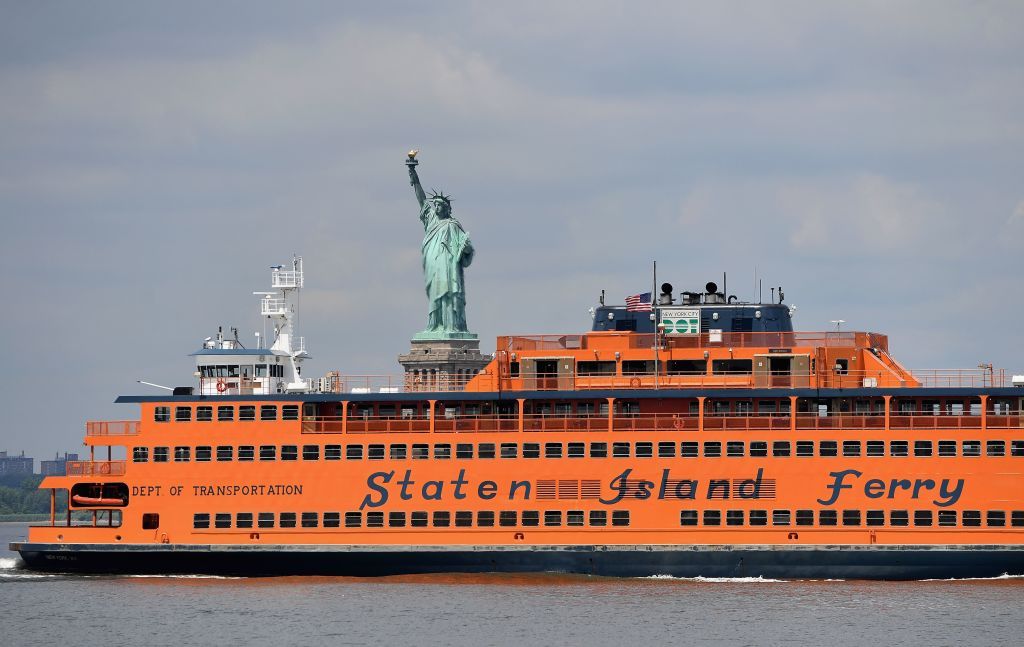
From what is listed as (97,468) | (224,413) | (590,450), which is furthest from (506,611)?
(97,468)

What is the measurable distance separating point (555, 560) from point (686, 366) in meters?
7.73

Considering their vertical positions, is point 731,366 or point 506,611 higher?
point 731,366

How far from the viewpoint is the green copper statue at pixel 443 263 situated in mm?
132500

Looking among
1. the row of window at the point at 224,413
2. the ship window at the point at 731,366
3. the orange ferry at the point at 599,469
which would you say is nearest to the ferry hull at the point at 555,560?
the orange ferry at the point at 599,469

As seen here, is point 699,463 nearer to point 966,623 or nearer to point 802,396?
point 802,396

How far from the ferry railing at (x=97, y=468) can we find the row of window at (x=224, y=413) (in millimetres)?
2045

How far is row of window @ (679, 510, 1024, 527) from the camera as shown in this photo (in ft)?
166

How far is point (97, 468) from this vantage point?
55.3 metres

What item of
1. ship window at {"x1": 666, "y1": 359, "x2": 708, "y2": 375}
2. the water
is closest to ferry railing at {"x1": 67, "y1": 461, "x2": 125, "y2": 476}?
the water

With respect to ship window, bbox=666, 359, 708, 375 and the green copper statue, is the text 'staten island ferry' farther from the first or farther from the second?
the green copper statue

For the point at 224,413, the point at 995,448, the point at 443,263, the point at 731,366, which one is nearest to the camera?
the point at 995,448

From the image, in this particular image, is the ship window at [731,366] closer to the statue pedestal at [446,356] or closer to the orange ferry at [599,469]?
the orange ferry at [599,469]

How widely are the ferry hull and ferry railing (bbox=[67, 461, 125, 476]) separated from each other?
8.49 ft

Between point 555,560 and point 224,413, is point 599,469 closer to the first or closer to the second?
point 555,560
